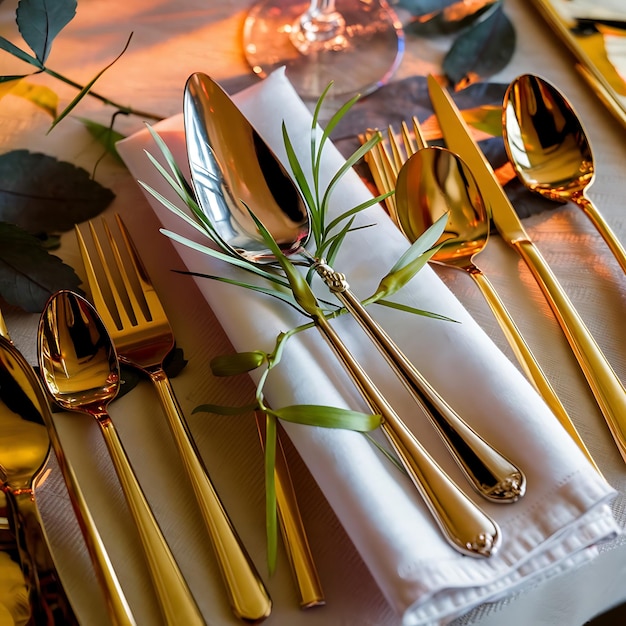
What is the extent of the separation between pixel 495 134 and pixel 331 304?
0.88ft

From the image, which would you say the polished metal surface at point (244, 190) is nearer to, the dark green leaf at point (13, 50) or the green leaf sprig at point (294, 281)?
the green leaf sprig at point (294, 281)

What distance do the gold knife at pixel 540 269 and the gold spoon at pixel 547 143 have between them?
3 centimetres

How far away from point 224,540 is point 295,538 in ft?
0.14

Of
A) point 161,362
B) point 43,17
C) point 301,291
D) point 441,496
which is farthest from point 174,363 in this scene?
point 43,17

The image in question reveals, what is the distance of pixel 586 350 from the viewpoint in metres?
0.47

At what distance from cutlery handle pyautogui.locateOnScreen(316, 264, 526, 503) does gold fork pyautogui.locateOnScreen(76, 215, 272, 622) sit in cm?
14

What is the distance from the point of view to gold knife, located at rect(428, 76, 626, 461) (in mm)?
446

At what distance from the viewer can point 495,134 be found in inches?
24.2

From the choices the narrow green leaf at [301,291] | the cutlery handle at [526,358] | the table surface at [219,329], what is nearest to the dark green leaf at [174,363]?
the table surface at [219,329]

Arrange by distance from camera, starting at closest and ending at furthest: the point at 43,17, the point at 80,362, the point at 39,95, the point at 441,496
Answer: the point at 441,496
the point at 80,362
the point at 43,17
the point at 39,95

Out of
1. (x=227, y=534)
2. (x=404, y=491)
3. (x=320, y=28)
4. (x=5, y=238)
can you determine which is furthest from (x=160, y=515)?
(x=320, y=28)

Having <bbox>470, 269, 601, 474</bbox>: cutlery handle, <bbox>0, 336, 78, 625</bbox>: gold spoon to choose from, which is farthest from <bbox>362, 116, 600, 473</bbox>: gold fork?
<bbox>0, 336, 78, 625</bbox>: gold spoon

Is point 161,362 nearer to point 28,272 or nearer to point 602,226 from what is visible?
point 28,272

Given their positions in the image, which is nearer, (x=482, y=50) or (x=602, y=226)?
(x=602, y=226)
